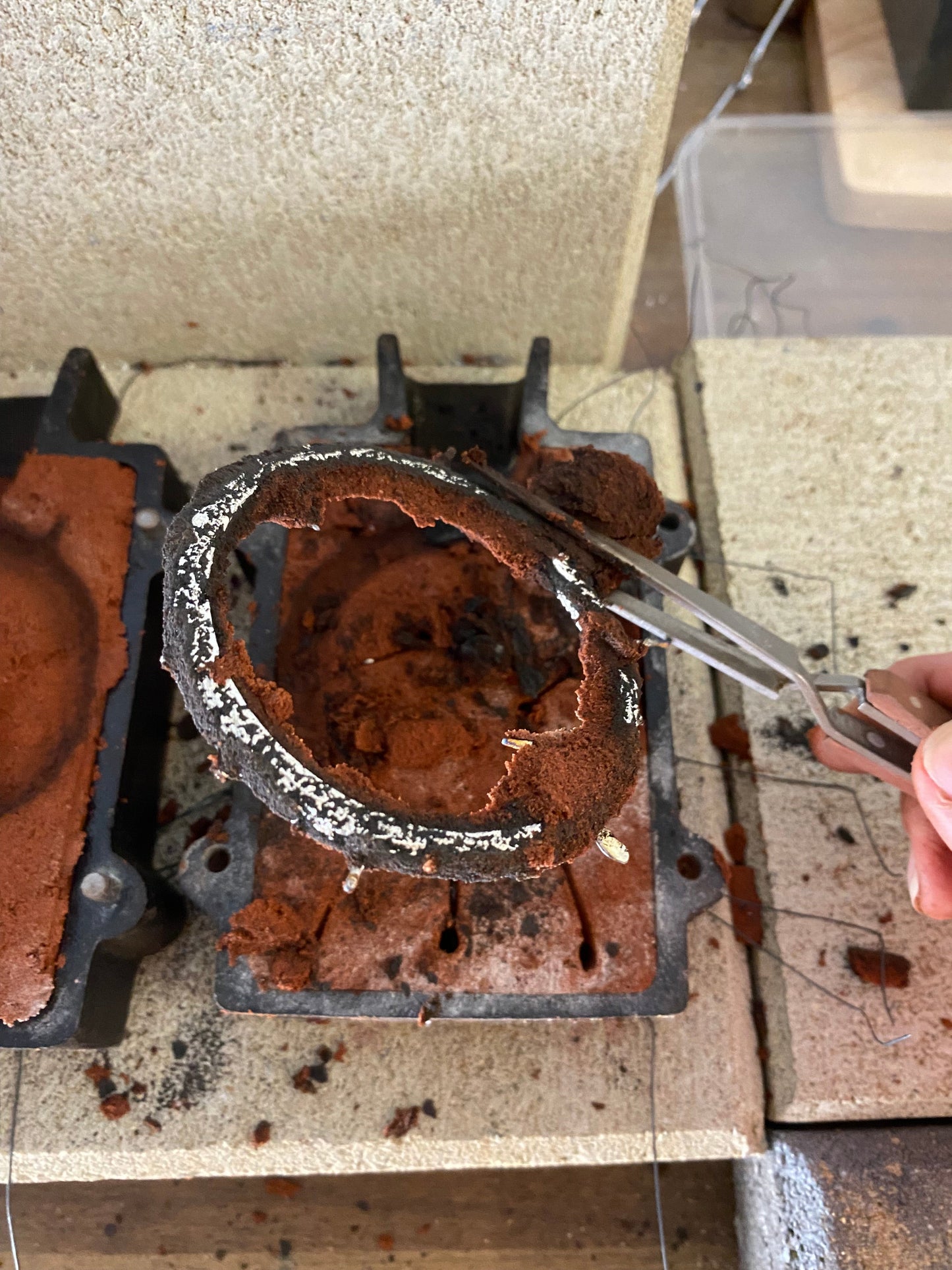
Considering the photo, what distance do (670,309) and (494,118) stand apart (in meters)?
0.88

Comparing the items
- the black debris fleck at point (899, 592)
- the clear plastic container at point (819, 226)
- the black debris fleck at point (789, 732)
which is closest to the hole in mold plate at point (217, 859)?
the black debris fleck at point (789, 732)

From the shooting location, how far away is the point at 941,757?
904 mm

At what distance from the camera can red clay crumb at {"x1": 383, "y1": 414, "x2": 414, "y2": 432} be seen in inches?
49.8

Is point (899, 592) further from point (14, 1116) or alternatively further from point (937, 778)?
point (14, 1116)

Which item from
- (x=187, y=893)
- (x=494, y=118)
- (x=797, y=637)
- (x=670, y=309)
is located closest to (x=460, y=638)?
(x=187, y=893)

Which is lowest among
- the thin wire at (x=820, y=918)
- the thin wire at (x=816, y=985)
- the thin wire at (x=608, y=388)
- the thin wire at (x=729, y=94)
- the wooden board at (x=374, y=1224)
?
the wooden board at (x=374, y=1224)

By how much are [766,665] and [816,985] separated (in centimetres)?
51

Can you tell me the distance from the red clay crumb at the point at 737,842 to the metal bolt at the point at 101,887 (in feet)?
2.81

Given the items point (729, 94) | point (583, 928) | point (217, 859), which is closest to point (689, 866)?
point (583, 928)

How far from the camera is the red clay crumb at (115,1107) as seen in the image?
1.15 m

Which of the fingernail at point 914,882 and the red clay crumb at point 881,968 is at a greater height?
the fingernail at point 914,882

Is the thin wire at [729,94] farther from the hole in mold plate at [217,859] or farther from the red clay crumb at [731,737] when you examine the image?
the hole in mold plate at [217,859]

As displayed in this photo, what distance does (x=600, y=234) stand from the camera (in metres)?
1.37

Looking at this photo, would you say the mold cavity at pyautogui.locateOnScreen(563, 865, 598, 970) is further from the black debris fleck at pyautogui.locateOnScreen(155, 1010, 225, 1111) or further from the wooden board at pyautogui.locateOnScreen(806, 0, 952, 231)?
the wooden board at pyautogui.locateOnScreen(806, 0, 952, 231)
